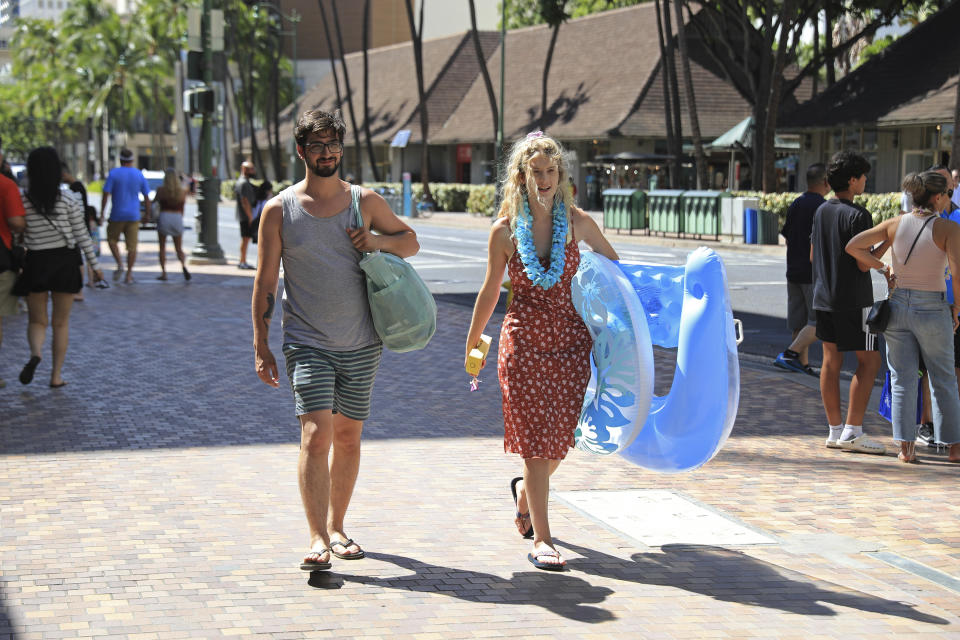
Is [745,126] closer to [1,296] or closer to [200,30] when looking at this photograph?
[200,30]

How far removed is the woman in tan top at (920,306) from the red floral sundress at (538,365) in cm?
271

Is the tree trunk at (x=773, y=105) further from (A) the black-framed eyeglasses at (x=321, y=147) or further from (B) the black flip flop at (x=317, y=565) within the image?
(B) the black flip flop at (x=317, y=565)

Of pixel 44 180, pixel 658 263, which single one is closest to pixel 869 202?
pixel 658 263

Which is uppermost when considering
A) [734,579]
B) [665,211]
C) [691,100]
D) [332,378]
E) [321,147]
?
[691,100]

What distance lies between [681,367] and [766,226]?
940 inches

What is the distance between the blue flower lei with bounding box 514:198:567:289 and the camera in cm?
525

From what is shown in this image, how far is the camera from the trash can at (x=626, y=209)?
31828 mm

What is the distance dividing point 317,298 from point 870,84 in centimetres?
3359

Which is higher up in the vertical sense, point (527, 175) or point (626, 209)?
point (527, 175)

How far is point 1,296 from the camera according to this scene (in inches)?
366

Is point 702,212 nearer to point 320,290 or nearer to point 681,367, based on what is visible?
point 681,367

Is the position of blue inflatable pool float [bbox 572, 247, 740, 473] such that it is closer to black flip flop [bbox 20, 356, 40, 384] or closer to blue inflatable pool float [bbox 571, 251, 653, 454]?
blue inflatable pool float [bbox 571, 251, 653, 454]

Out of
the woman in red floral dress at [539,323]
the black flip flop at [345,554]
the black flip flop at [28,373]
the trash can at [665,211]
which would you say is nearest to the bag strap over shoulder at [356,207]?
the woman in red floral dress at [539,323]

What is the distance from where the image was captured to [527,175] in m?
5.30
